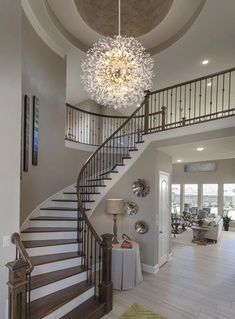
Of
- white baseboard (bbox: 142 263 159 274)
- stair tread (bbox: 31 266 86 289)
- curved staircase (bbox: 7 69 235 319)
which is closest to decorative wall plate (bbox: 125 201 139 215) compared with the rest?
curved staircase (bbox: 7 69 235 319)

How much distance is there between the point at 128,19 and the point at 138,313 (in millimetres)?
6039

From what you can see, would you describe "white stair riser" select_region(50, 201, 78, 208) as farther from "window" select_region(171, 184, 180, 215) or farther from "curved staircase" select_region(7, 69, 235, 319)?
"window" select_region(171, 184, 180, 215)

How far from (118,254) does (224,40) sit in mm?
5808

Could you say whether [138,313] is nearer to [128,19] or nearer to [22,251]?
[22,251]

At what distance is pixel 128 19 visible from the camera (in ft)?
16.3

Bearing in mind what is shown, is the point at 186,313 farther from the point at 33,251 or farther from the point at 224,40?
the point at 224,40

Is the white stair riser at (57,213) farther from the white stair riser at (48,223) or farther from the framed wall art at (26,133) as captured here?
the framed wall art at (26,133)

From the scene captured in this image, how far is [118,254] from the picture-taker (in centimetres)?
398

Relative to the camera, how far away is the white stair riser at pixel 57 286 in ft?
9.58

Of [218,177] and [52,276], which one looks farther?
[218,177]

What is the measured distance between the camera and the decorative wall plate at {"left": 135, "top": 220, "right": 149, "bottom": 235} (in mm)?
4801

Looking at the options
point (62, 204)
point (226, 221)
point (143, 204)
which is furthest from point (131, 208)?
point (226, 221)

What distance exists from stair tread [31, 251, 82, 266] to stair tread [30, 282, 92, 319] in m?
0.47

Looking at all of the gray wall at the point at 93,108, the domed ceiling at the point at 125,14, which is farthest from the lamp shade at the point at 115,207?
the gray wall at the point at 93,108
